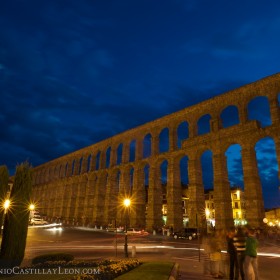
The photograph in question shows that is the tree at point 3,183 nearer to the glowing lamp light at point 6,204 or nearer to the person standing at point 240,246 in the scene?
the glowing lamp light at point 6,204

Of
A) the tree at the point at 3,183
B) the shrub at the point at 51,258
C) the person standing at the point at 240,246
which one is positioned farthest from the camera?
the tree at the point at 3,183

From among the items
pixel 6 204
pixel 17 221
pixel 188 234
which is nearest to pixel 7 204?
pixel 6 204

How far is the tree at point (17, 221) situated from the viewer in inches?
564

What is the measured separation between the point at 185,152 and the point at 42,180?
58708 millimetres

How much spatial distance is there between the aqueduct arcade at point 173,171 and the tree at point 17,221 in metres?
24.5

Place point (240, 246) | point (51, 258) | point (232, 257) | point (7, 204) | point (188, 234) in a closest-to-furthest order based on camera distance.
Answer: point (240, 246) → point (232, 257) → point (51, 258) → point (7, 204) → point (188, 234)

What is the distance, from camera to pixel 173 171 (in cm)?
4216

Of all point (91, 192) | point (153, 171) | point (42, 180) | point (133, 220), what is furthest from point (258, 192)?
point (42, 180)

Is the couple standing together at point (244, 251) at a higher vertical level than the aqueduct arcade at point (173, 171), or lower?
lower

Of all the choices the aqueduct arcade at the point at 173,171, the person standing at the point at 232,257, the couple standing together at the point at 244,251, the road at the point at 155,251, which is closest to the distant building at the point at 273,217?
the aqueduct arcade at the point at 173,171

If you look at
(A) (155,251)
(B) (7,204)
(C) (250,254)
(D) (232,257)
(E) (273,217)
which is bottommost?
(A) (155,251)

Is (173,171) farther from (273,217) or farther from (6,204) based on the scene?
(273,217)

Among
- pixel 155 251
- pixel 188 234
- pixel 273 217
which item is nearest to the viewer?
pixel 155 251

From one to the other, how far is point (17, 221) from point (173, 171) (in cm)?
2980
